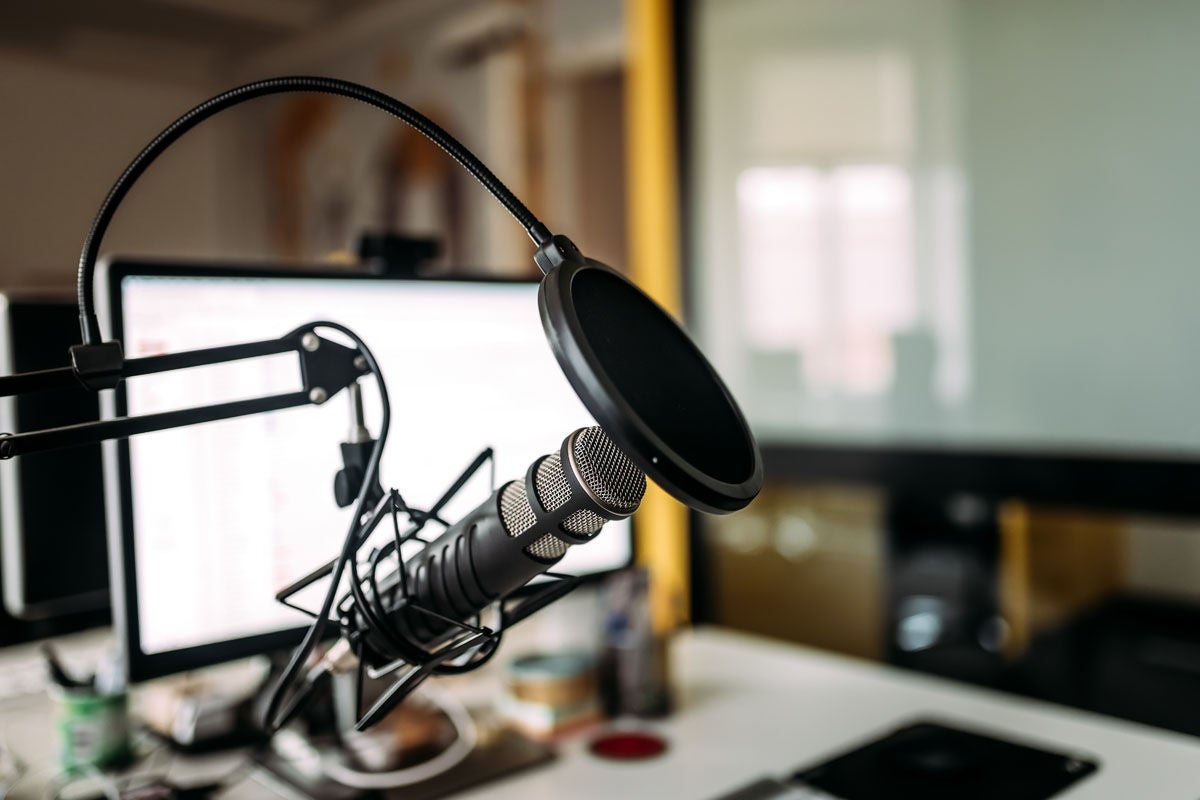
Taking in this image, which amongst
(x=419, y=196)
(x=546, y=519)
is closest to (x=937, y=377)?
(x=546, y=519)

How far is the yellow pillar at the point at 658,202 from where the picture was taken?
70.3 inches

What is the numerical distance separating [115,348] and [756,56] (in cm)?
150

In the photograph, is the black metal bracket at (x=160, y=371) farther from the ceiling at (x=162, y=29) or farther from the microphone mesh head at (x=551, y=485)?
the ceiling at (x=162, y=29)

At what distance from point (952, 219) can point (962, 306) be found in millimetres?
142

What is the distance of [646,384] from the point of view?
46 cm

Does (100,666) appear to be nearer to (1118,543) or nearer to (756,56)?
(756,56)

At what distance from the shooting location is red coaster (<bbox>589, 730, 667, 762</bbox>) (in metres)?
0.88

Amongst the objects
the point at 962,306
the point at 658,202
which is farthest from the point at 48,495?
the point at 962,306

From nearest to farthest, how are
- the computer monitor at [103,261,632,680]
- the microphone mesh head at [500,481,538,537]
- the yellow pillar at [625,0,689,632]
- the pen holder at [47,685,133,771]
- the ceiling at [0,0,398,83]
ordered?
the microphone mesh head at [500,481,538,537] → the computer monitor at [103,261,632,680] → the pen holder at [47,685,133,771] → the yellow pillar at [625,0,689,632] → the ceiling at [0,0,398,83]

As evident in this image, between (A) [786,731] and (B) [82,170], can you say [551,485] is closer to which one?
(A) [786,731]

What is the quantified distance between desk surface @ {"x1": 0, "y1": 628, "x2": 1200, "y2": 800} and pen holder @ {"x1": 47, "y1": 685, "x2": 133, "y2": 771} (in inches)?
3.2

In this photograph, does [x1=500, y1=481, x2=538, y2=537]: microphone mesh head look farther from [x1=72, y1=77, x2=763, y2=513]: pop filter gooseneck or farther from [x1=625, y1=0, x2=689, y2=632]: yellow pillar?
[x1=625, y1=0, x2=689, y2=632]: yellow pillar

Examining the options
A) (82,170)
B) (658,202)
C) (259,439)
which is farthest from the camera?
(82,170)

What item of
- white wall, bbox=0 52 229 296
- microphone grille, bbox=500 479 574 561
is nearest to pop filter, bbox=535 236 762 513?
microphone grille, bbox=500 479 574 561
